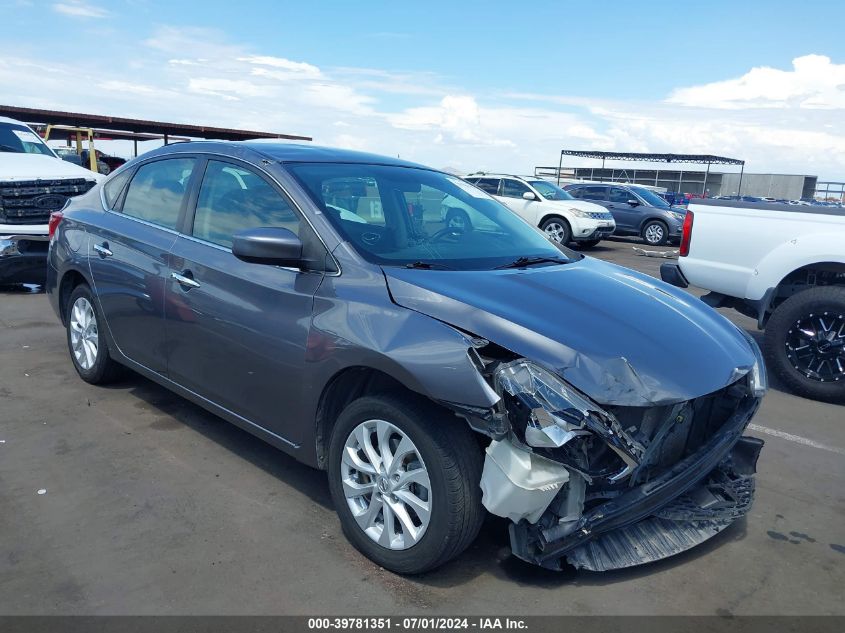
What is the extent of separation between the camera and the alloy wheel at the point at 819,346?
5.57 m

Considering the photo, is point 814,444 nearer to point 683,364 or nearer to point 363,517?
point 683,364

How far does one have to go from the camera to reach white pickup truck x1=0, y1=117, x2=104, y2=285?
26.4ft

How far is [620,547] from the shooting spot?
2863mm

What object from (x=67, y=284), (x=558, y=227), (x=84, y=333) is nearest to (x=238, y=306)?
(x=84, y=333)

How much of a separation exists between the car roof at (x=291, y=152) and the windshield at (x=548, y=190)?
13715mm

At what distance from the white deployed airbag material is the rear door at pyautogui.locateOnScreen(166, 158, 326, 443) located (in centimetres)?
105

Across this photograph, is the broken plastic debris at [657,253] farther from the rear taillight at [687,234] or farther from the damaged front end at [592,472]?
the damaged front end at [592,472]

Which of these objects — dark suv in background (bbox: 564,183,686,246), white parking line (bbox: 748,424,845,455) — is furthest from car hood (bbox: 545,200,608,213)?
white parking line (bbox: 748,424,845,455)

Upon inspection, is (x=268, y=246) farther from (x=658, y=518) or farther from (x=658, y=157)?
(x=658, y=157)

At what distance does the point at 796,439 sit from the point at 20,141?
1015 centimetres

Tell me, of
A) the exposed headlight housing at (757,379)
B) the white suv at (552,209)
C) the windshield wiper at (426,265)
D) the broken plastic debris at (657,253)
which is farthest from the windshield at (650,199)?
the windshield wiper at (426,265)

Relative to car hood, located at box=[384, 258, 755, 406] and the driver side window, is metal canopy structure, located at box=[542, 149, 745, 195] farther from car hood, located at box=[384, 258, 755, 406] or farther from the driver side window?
car hood, located at box=[384, 258, 755, 406]

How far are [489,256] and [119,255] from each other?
2.37 metres

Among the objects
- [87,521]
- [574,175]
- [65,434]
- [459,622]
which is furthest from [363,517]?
[574,175]
